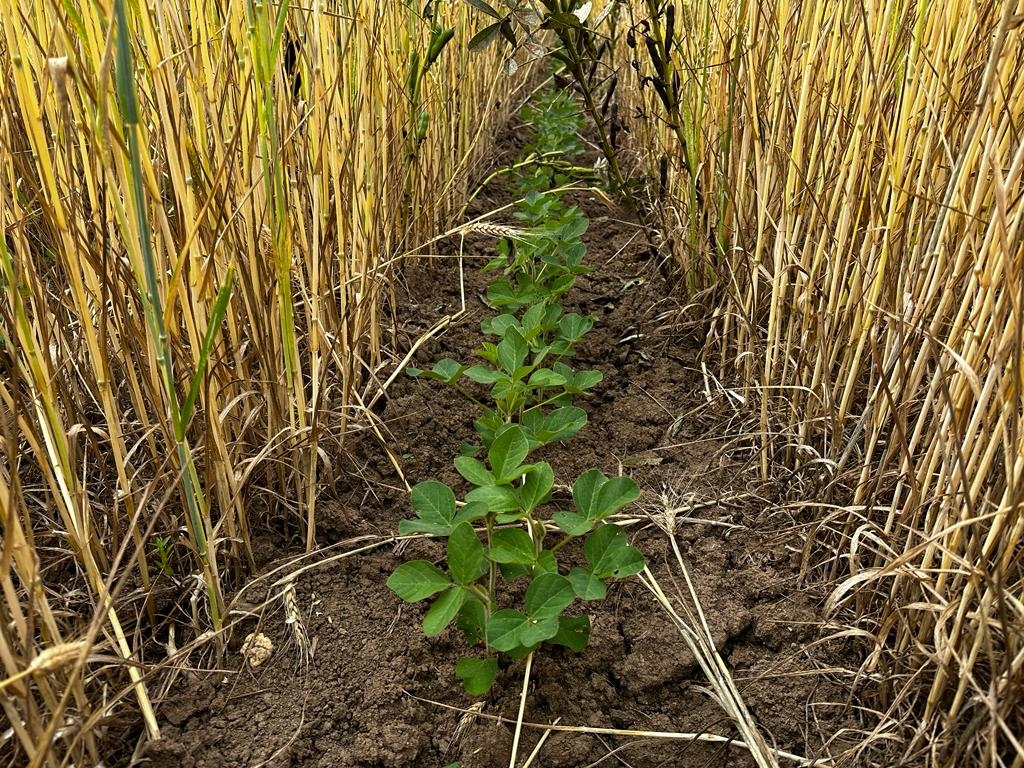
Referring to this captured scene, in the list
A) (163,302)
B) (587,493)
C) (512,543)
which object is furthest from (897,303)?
(163,302)

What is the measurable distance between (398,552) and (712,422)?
22.5 inches

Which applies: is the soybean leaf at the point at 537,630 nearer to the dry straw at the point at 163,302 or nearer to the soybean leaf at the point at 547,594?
the soybean leaf at the point at 547,594

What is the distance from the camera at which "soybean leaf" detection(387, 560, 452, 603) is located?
3.07 ft

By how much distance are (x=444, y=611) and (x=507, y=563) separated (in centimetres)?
12

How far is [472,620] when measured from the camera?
3.16 ft

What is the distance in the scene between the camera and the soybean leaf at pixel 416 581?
0.94m

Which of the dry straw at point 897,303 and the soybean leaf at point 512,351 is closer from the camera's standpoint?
the dry straw at point 897,303

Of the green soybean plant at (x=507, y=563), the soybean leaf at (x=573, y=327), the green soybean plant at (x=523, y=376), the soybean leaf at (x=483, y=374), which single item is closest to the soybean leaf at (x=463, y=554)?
the green soybean plant at (x=507, y=563)

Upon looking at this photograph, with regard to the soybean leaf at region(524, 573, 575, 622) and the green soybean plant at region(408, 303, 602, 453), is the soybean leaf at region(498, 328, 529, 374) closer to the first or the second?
the green soybean plant at region(408, 303, 602, 453)

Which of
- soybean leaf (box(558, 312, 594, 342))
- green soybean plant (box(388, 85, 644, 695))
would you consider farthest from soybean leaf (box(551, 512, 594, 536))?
soybean leaf (box(558, 312, 594, 342))

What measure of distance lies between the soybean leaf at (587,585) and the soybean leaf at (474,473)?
144 millimetres

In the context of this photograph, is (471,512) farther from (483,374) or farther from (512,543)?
(483,374)

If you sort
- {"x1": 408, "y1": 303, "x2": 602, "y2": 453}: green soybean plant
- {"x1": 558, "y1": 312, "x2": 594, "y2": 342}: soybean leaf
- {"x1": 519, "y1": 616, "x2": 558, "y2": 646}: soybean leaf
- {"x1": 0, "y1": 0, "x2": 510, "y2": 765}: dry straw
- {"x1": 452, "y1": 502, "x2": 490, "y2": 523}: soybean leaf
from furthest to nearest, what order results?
1. {"x1": 558, "y1": 312, "x2": 594, "y2": 342}: soybean leaf
2. {"x1": 408, "y1": 303, "x2": 602, "y2": 453}: green soybean plant
3. {"x1": 452, "y1": 502, "x2": 490, "y2": 523}: soybean leaf
4. {"x1": 519, "y1": 616, "x2": 558, "y2": 646}: soybean leaf
5. {"x1": 0, "y1": 0, "x2": 510, "y2": 765}: dry straw

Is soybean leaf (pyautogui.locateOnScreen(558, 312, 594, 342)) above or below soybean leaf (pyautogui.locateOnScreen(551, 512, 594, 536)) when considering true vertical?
above
